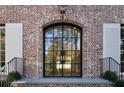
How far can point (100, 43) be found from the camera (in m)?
10.2

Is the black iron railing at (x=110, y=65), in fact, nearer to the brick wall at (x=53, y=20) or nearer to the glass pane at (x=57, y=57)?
the brick wall at (x=53, y=20)

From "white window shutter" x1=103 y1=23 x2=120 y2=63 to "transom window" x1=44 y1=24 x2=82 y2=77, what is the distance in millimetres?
1009

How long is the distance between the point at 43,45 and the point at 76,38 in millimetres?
1242

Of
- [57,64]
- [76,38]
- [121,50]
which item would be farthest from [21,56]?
[121,50]

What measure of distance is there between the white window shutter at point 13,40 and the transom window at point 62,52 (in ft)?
3.18

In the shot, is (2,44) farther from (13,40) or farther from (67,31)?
(67,31)

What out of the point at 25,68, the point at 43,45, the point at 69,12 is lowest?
the point at 25,68

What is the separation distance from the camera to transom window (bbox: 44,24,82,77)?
10680 mm

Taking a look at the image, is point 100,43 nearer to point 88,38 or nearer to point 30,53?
point 88,38

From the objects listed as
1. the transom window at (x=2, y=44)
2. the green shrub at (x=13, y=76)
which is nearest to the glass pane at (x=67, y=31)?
the transom window at (x=2, y=44)

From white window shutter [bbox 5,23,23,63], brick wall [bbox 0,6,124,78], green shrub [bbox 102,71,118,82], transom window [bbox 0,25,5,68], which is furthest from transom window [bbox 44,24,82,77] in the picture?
transom window [bbox 0,25,5,68]

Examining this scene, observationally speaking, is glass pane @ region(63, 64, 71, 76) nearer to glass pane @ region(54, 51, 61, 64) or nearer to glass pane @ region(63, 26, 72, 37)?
glass pane @ region(54, 51, 61, 64)

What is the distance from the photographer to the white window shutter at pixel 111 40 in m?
10.2

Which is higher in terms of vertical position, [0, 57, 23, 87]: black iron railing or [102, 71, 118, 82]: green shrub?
[0, 57, 23, 87]: black iron railing
